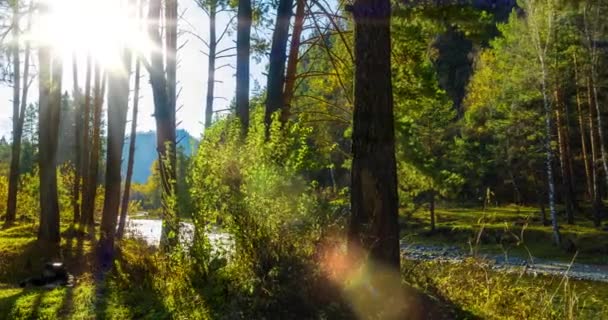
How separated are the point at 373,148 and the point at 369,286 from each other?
133cm

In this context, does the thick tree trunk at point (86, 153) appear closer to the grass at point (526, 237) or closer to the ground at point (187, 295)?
the ground at point (187, 295)

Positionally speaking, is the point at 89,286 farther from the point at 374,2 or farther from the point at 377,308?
the point at 374,2

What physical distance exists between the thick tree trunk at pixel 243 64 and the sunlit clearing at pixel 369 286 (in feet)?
16.3

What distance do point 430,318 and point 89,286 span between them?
179 inches

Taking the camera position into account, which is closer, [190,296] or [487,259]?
[190,296]

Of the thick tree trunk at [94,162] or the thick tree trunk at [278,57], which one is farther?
the thick tree trunk at [94,162]

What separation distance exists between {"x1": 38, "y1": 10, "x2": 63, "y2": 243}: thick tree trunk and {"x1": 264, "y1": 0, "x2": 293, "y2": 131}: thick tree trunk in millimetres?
6289

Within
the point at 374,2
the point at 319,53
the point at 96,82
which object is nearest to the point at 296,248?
the point at 374,2

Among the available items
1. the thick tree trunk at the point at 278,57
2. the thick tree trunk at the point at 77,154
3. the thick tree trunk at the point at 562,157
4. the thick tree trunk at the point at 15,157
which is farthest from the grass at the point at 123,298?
the thick tree trunk at the point at 562,157

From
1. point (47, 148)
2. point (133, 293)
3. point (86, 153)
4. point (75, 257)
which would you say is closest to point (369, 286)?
point (133, 293)

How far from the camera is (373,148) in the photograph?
17.6 feet

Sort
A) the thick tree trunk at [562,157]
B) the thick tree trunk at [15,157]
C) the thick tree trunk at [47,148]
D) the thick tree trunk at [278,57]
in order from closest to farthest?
1. the thick tree trunk at [278,57]
2. the thick tree trunk at [47,148]
3. the thick tree trunk at [15,157]
4. the thick tree trunk at [562,157]

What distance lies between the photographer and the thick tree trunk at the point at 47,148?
498 inches

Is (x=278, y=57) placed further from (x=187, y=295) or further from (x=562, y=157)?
(x=562, y=157)
